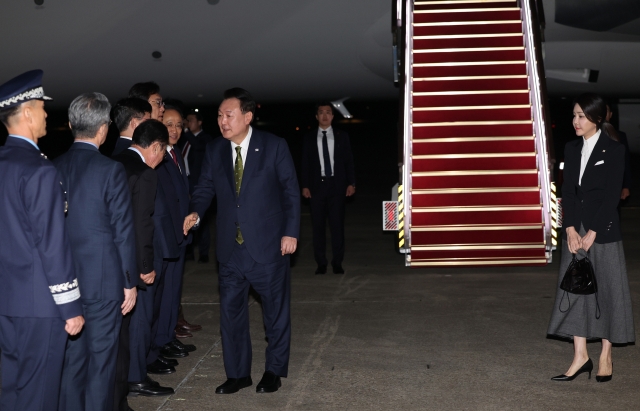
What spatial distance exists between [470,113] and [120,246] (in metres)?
5.62

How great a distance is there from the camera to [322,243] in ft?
24.9

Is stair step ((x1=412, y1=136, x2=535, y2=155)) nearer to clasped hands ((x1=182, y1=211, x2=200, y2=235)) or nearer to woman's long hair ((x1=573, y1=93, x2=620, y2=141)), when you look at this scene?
woman's long hair ((x1=573, y1=93, x2=620, y2=141))

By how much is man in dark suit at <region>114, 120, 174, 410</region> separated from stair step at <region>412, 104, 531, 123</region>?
446cm

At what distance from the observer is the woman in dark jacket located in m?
4.42

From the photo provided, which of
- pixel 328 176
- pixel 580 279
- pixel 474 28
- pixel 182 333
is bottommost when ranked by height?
pixel 182 333

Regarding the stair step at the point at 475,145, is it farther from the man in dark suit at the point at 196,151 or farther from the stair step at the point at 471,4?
the stair step at the point at 471,4

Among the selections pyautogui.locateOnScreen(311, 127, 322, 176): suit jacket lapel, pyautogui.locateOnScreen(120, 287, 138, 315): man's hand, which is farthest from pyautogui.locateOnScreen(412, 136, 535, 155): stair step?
pyautogui.locateOnScreen(120, 287, 138, 315): man's hand

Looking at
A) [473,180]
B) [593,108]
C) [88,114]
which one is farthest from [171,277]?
[473,180]

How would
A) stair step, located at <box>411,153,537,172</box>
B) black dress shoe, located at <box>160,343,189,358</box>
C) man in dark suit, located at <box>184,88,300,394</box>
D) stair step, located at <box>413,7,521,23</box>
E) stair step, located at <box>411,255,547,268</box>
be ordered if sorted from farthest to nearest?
1. stair step, located at <box>413,7,521,23</box>
2. stair step, located at <box>411,153,537,172</box>
3. stair step, located at <box>411,255,547,268</box>
4. black dress shoe, located at <box>160,343,189,358</box>
5. man in dark suit, located at <box>184,88,300,394</box>

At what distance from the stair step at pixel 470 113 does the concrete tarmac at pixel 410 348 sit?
1.69 metres

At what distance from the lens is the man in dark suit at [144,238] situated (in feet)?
13.0

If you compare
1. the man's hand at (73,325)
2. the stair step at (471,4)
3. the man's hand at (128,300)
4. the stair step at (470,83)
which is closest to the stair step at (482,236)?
the stair step at (470,83)

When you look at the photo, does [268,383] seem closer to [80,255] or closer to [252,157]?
[252,157]

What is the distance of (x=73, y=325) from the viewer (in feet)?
9.97
